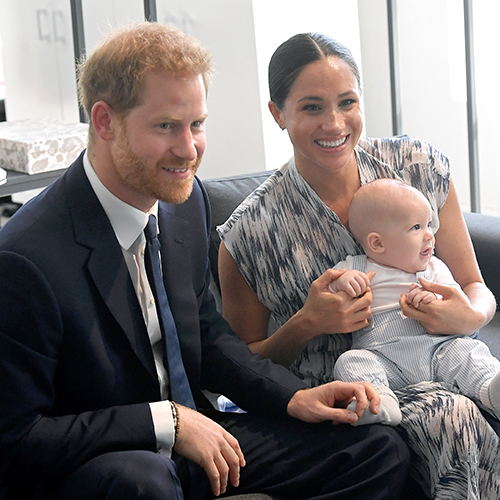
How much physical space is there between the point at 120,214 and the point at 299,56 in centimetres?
62

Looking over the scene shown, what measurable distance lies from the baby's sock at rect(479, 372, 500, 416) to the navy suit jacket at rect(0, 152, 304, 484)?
38 centimetres

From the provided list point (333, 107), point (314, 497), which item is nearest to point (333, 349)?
point (314, 497)

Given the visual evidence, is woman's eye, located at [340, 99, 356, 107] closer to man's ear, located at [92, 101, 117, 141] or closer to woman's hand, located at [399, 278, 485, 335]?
woman's hand, located at [399, 278, 485, 335]

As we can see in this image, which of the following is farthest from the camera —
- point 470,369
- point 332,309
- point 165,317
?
point 332,309

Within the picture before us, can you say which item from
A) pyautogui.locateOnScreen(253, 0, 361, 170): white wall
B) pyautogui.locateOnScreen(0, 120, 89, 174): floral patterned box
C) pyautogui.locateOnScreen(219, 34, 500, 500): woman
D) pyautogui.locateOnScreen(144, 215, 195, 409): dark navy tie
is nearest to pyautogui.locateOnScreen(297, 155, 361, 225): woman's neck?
pyautogui.locateOnScreen(219, 34, 500, 500): woman

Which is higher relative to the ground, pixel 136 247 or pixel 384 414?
pixel 136 247

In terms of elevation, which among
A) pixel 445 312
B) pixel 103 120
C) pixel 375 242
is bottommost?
pixel 445 312

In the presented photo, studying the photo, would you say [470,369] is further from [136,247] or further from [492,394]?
[136,247]

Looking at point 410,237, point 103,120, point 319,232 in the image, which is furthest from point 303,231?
point 103,120

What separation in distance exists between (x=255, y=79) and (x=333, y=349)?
90.2 inches

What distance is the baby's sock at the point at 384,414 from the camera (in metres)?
1.55

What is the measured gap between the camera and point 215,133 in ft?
13.8

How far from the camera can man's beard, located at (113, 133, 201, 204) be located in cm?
142

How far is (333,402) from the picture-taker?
1581mm
